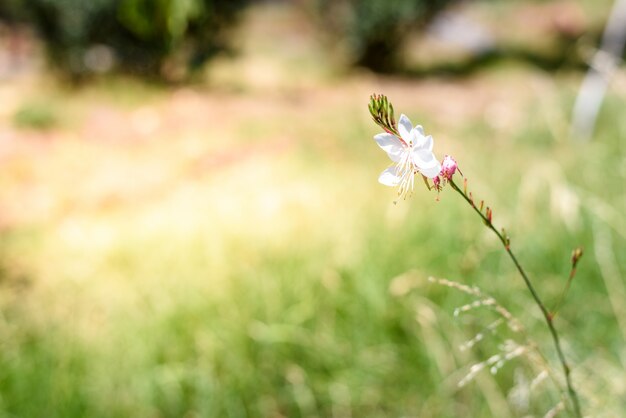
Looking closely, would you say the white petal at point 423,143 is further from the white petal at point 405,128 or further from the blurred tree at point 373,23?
the blurred tree at point 373,23

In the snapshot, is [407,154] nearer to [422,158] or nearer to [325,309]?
[422,158]

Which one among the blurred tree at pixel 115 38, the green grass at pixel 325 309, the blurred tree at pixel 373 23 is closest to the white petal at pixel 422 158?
the green grass at pixel 325 309

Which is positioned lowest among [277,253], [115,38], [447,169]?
[115,38]

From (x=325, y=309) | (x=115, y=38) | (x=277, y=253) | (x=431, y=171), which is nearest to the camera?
(x=431, y=171)

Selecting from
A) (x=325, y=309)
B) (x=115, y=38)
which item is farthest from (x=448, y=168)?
(x=115, y=38)

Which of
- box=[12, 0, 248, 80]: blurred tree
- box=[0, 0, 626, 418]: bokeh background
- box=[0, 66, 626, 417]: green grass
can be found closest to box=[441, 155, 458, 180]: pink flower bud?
box=[0, 0, 626, 418]: bokeh background

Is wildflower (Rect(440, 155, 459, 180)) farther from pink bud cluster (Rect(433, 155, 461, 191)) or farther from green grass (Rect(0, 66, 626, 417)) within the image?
green grass (Rect(0, 66, 626, 417))
